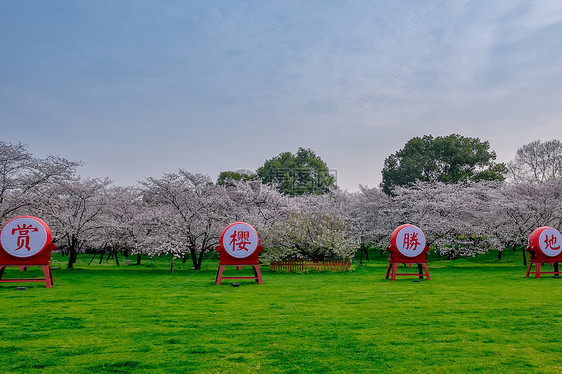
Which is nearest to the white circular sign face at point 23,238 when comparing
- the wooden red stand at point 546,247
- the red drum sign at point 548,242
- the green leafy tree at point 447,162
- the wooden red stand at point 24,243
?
the wooden red stand at point 24,243

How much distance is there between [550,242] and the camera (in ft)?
59.8

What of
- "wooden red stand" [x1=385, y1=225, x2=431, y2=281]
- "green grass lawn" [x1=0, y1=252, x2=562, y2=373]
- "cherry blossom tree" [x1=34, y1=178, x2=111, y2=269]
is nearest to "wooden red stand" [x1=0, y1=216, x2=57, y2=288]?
"green grass lawn" [x1=0, y1=252, x2=562, y2=373]

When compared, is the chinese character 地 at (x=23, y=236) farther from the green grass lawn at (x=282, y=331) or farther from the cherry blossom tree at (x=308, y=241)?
the cherry blossom tree at (x=308, y=241)

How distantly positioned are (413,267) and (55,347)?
22317 millimetres

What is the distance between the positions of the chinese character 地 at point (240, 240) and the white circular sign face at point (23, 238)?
6.72m

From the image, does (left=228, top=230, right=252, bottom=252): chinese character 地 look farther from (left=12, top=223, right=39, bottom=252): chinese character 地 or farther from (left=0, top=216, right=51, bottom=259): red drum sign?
(left=12, top=223, right=39, bottom=252): chinese character 地

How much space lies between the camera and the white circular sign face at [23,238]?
567 inches

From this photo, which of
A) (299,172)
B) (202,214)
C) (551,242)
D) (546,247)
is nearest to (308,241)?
(202,214)

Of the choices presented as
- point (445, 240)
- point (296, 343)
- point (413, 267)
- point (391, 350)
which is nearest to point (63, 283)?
point (296, 343)

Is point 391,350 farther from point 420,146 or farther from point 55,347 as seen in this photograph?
point 420,146

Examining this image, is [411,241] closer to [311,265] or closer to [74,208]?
[311,265]

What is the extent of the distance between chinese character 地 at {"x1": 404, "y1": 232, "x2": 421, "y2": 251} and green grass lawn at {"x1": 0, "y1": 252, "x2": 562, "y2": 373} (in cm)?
420

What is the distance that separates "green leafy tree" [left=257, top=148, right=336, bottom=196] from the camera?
57.9 m

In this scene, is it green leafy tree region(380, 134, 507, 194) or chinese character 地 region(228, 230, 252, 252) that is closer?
chinese character 地 region(228, 230, 252, 252)
